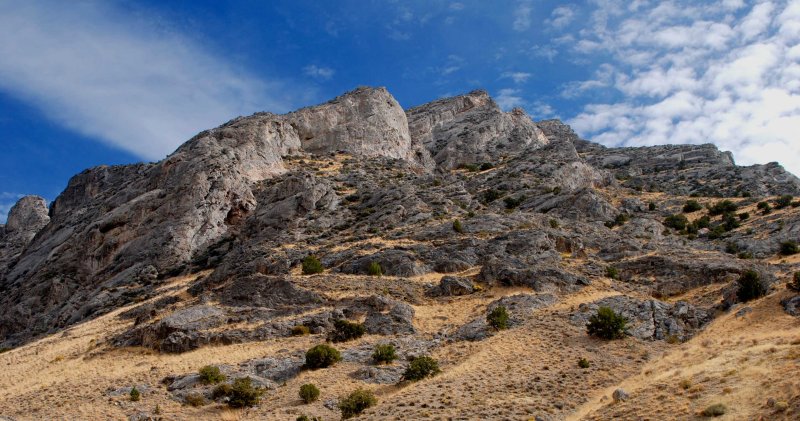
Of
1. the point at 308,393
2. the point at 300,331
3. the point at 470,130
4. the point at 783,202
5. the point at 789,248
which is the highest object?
the point at 470,130

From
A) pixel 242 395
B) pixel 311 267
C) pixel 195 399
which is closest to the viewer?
pixel 242 395

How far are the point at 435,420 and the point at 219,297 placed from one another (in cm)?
2216

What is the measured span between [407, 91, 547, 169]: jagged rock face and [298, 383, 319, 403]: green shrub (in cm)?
6997

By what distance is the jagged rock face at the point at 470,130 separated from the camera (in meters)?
98.1

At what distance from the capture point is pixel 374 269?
4231cm

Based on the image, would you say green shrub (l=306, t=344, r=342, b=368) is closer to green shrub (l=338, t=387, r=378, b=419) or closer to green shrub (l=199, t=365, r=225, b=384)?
green shrub (l=199, t=365, r=225, b=384)

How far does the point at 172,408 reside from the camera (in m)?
26.6

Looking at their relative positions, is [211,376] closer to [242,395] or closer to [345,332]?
[242,395]

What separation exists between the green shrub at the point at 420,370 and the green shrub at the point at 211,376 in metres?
8.71

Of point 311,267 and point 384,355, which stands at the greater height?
point 311,267

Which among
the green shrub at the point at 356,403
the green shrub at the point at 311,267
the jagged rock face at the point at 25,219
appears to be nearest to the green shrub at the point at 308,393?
the green shrub at the point at 356,403

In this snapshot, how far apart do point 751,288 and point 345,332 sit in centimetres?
2136

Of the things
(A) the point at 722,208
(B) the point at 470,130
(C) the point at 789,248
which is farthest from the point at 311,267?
(B) the point at 470,130

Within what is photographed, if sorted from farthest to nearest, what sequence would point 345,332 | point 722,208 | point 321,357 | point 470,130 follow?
1. point 470,130
2. point 722,208
3. point 345,332
4. point 321,357
